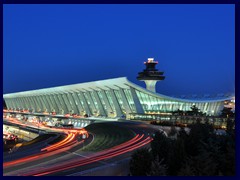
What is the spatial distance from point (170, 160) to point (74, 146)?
786 cm

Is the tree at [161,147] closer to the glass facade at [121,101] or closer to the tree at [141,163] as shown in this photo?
the tree at [141,163]

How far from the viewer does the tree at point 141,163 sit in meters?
12.6

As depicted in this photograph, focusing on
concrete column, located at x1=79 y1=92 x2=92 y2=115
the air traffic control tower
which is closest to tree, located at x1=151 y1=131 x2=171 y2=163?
concrete column, located at x1=79 y1=92 x2=92 y2=115

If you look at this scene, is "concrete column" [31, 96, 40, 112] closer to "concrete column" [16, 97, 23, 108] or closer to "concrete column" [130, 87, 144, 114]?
"concrete column" [16, 97, 23, 108]

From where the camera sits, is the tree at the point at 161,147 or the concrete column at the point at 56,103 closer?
the tree at the point at 161,147

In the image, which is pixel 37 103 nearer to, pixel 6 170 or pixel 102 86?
pixel 102 86

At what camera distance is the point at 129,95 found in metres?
45.7

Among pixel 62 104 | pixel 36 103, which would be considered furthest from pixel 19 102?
pixel 62 104

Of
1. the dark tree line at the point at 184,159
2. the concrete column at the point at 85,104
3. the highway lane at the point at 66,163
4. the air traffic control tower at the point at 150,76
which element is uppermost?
the air traffic control tower at the point at 150,76

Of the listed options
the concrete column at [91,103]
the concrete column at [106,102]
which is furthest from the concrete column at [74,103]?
the concrete column at [106,102]

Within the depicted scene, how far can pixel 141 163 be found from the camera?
495 inches

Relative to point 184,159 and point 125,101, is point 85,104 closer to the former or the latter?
point 125,101

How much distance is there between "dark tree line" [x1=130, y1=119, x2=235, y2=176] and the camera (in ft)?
38.0
